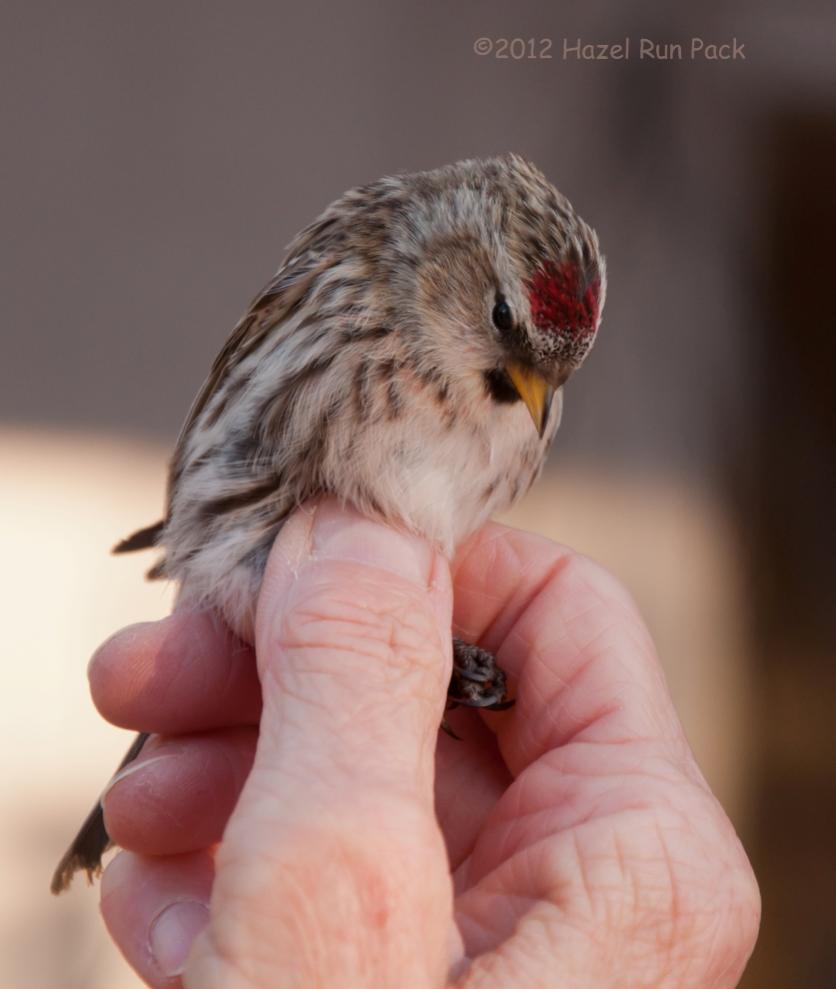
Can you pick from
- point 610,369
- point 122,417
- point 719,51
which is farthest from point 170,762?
point 719,51

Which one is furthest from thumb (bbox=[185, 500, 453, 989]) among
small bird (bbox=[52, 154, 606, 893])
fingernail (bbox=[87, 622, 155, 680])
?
fingernail (bbox=[87, 622, 155, 680])

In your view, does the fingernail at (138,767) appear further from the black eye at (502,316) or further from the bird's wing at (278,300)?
the black eye at (502,316)

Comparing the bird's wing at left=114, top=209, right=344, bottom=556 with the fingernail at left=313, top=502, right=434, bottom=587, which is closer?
the fingernail at left=313, top=502, right=434, bottom=587

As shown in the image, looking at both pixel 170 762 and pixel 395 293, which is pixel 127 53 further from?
pixel 170 762

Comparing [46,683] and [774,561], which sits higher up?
[774,561]

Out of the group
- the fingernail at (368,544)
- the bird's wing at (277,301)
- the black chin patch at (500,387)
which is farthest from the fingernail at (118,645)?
the black chin patch at (500,387)

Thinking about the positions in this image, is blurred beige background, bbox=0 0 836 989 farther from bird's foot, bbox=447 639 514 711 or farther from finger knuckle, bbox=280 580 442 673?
finger knuckle, bbox=280 580 442 673

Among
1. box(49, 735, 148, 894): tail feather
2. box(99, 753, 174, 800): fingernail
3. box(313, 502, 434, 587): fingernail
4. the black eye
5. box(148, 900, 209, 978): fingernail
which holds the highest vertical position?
the black eye
